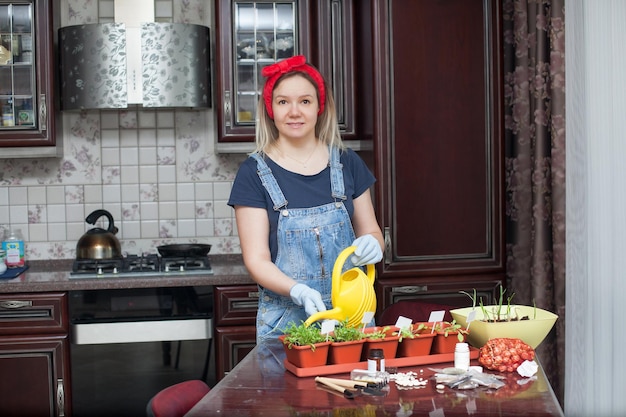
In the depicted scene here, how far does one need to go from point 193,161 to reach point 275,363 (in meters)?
2.40

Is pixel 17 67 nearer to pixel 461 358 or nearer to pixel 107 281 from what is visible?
pixel 107 281

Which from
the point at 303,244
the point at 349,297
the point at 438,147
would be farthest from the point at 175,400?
the point at 438,147

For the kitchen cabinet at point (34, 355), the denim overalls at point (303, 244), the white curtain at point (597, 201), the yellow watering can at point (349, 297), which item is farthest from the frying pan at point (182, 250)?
the yellow watering can at point (349, 297)

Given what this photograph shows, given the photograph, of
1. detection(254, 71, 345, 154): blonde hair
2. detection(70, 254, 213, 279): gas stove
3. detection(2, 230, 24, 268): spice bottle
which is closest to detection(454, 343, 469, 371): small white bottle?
detection(254, 71, 345, 154): blonde hair

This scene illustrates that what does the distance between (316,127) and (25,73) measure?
1.84 m

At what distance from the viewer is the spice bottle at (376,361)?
6.75 feet

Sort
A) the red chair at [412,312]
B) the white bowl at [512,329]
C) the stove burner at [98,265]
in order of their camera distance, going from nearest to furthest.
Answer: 1. the white bowl at [512,329]
2. the red chair at [412,312]
3. the stove burner at [98,265]

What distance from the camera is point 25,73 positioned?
4062mm

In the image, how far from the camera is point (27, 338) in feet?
12.5

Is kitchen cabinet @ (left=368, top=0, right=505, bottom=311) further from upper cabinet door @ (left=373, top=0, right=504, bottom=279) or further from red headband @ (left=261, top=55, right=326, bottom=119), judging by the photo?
red headband @ (left=261, top=55, right=326, bottom=119)

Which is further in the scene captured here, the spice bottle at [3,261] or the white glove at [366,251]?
the spice bottle at [3,261]

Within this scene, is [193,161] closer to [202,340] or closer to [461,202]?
[202,340]

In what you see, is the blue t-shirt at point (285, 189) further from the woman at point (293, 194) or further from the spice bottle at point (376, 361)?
the spice bottle at point (376, 361)

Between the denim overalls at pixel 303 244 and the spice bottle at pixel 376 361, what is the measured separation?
25.1 inches
